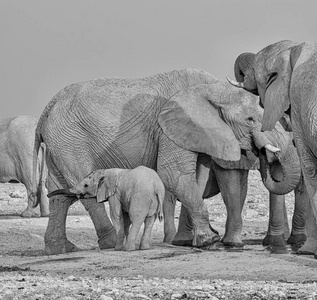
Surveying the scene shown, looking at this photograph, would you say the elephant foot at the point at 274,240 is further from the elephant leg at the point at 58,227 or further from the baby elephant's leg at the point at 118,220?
the elephant leg at the point at 58,227

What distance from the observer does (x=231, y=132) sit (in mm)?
16234

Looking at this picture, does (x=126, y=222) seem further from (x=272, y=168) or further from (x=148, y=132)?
(x=272, y=168)

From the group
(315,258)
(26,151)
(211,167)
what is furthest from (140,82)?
(26,151)

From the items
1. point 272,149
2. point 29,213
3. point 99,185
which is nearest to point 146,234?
point 99,185

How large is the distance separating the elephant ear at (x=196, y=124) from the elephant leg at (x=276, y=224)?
1.25 m

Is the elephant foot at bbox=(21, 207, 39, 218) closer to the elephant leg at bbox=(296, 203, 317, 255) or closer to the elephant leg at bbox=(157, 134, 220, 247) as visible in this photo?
the elephant leg at bbox=(157, 134, 220, 247)

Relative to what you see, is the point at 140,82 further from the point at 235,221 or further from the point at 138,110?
the point at 235,221

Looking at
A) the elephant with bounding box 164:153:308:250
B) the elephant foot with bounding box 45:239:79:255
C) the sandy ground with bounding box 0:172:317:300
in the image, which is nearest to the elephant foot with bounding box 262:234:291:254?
the elephant with bounding box 164:153:308:250

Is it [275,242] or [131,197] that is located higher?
[131,197]

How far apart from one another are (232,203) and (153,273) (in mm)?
3696

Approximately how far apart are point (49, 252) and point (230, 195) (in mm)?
2464

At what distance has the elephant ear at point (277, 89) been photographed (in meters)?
13.5

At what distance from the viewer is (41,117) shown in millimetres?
17188

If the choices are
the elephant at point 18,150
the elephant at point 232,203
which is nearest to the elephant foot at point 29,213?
the elephant at point 18,150
